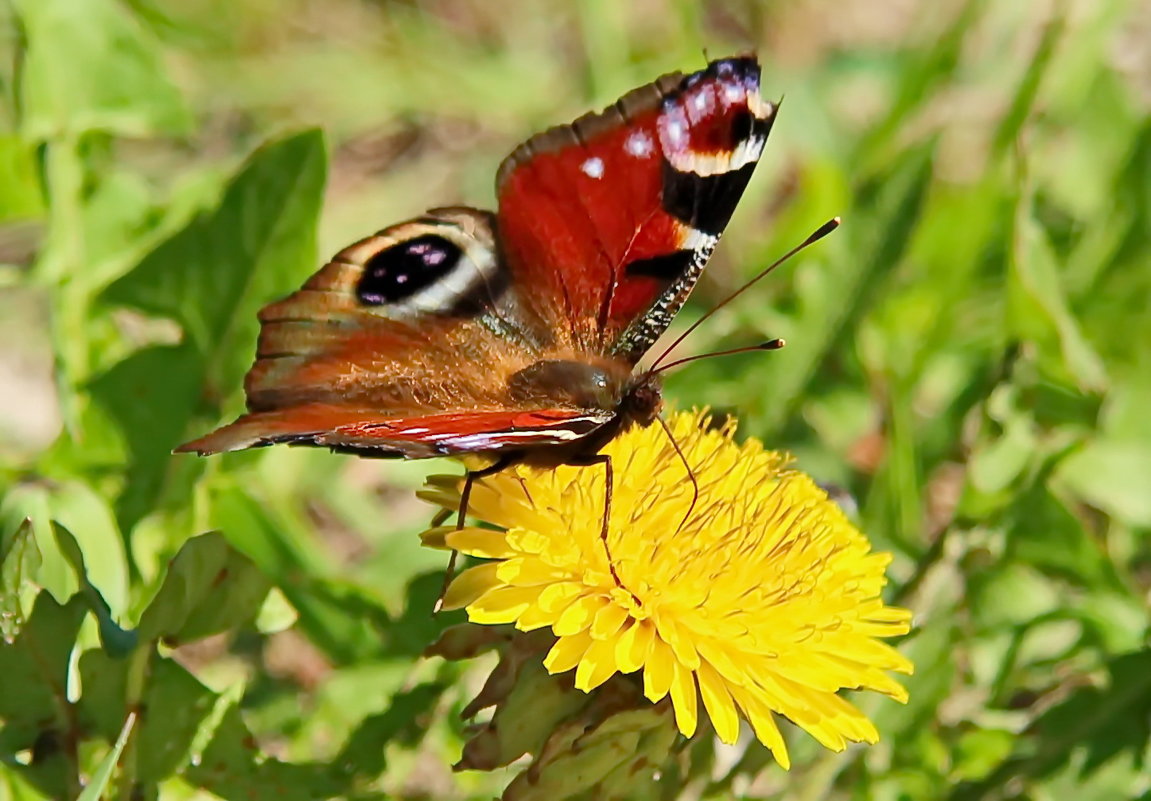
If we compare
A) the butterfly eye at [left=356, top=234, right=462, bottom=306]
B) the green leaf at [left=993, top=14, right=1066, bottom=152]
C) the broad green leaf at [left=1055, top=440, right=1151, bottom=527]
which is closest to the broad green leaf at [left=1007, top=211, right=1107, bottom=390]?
the broad green leaf at [left=1055, top=440, right=1151, bottom=527]

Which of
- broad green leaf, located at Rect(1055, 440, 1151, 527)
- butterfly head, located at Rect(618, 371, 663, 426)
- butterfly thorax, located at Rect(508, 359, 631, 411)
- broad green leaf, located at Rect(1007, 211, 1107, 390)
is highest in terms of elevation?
butterfly thorax, located at Rect(508, 359, 631, 411)

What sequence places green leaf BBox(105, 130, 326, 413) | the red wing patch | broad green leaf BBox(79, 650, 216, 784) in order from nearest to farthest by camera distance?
the red wing patch → broad green leaf BBox(79, 650, 216, 784) → green leaf BBox(105, 130, 326, 413)

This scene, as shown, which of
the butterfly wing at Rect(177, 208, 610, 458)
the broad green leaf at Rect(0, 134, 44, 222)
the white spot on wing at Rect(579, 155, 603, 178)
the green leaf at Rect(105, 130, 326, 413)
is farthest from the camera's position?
the broad green leaf at Rect(0, 134, 44, 222)

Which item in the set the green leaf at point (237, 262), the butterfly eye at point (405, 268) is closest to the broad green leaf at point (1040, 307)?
the butterfly eye at point (405, 268)

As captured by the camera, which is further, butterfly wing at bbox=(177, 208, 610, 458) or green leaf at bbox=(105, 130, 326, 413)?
green leaf at bbox=(105, 130, 326, 413)

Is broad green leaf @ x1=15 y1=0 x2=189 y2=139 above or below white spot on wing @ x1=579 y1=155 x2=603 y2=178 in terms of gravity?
above

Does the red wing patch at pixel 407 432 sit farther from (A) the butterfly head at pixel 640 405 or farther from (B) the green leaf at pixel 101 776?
(B) the green leaf at pixel 101 776

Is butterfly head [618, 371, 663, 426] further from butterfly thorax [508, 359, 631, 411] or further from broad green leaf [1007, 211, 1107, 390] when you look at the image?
broad green leaf [1007, 211, 1107, 390]

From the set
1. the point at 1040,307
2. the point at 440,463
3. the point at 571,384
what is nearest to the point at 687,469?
the point at 571,384
